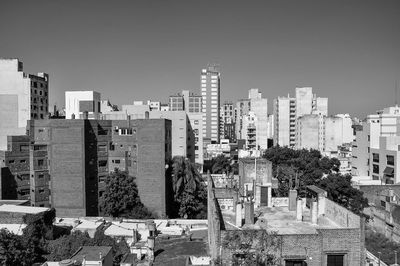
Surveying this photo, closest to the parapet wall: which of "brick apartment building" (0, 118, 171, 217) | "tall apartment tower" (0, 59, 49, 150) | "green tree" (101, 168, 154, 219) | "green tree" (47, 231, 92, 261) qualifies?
"green tree" (47, 231, 92, 261)

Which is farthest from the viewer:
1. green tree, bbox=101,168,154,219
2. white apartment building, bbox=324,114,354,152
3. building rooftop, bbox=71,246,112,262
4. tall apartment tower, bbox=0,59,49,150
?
white apartment building, bbox=324,114,354,152

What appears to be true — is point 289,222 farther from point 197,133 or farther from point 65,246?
point 197,133

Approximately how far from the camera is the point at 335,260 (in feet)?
51.6

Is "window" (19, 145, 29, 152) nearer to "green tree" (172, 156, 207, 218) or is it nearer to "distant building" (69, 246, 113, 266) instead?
"green tree" (172, 156, 207, 218)

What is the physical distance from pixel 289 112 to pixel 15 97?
8438 cm

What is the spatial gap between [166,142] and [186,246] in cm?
2128

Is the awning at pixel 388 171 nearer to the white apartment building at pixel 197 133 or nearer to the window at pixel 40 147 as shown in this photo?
the white apartment building at pixel 197 133

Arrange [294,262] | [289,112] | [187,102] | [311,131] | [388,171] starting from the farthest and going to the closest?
[187,102], [289,112], [311,131], [388,171], [294,262]

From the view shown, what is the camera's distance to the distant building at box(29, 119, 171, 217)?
46188 mm

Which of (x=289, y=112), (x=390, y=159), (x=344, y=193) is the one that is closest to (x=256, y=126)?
(x=289, y=112)

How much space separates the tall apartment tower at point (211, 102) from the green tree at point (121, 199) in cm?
9567

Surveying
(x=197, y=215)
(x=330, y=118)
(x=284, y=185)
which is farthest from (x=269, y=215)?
(x=330, y=118)

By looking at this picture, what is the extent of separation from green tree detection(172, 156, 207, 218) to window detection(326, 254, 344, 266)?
102 feet

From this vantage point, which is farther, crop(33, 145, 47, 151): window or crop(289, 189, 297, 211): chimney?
crop(33, 145, 47, 151): window
